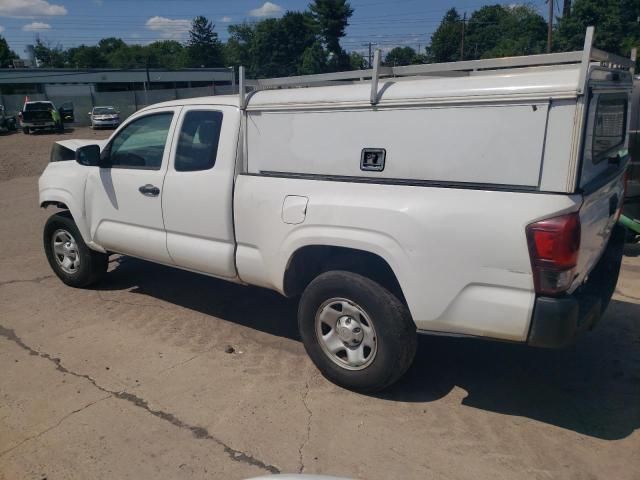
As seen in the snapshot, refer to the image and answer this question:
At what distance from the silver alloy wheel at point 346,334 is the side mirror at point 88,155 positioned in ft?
9.27

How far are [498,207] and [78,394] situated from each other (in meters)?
3.05

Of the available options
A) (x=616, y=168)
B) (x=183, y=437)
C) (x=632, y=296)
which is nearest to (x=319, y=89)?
(x=616, y=168)

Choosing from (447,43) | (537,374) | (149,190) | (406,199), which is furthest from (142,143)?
(447,43)

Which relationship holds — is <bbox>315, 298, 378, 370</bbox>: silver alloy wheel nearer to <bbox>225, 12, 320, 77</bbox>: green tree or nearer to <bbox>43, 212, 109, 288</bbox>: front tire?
<bbox>43, 212, 109, 288</bbox>: front tire

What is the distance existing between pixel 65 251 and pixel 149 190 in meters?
1.73

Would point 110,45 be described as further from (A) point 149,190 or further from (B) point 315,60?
(A) point 149,190

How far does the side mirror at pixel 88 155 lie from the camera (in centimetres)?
520

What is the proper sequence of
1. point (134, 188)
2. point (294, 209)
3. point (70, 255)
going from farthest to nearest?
1. point (70, 255)
2. point (134, 188)
3. point (294, 209)

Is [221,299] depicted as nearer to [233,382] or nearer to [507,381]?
[233,382]

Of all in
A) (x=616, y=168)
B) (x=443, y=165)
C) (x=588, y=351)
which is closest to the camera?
(x=443, y=165)

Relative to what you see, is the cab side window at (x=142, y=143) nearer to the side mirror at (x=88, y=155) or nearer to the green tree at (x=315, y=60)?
the side mirror at (x=88, y=155)

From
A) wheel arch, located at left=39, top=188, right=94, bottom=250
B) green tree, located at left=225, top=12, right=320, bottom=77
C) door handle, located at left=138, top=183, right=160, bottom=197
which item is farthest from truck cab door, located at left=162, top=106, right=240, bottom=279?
green tree, located at left=225, top=12, right=320, bottom=77

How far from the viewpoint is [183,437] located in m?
3.38

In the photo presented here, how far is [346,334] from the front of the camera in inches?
147
